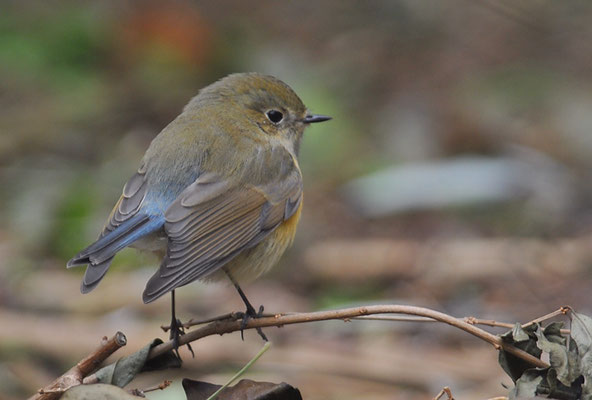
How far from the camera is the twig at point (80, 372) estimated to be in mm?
2729

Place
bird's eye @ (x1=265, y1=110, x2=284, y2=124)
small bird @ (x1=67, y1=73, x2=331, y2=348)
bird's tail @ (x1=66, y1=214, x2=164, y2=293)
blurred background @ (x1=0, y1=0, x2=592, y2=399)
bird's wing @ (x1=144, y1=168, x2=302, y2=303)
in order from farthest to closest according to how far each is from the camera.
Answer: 1. blurred background @ (x1=0, y1=0, x2=592, y2=399)
2. bird's eye @ (x1=265, y1=110, x2=284, y2=124)
3. small bird @ (x1=67, y1=73, x2=331, y2=348)
4. bird's wing @ (x1=144, y1=168, x2=302, y2=303)
5. bird's tail @ (x1=66, y1=214, x2=164, y2=293)

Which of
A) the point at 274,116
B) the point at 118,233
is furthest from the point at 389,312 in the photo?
the point at 274,116

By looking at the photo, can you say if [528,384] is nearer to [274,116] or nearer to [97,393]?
[97,393]

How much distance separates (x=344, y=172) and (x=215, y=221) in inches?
144

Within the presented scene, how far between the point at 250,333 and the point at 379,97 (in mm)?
4163

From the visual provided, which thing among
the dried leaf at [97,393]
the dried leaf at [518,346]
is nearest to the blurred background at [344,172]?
the dried leaf at [97,393]

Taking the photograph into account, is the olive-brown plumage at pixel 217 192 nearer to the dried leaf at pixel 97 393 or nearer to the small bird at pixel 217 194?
the small bird at pixel 217 194

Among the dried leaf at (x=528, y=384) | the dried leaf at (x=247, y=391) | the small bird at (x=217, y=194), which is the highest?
the small bird at (x=217, y=194)

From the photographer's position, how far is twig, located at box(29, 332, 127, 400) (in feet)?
8.95

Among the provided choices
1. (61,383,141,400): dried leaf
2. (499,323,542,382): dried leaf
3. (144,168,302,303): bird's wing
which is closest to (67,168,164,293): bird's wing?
(144,168,302,303): bird's wing

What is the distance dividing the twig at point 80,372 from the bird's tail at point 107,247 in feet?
0.92

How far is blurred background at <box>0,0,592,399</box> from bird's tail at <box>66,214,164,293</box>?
354 mm

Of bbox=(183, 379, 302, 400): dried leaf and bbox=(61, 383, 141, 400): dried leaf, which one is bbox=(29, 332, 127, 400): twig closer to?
bbox=(61, 383, 141, 400): dried leaf

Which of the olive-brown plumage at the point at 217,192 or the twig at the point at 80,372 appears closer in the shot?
the twig at the point at 80,372
